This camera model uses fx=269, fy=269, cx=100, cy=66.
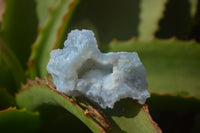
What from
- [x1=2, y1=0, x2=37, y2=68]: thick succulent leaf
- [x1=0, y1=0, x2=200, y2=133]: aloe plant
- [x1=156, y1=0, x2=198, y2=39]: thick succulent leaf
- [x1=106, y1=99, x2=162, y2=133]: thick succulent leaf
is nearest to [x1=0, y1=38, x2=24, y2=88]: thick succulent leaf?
[x1=0, y1=0, x2=200, y2=133]: aloe plant

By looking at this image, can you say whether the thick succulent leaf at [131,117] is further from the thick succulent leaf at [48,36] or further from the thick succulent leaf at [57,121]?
the thick succulent leaf at [48,36]

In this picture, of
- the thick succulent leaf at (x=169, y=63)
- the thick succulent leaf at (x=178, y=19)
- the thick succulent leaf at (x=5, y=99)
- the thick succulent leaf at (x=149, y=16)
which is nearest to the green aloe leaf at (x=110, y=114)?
the thick succulent leaf at (x=5, y=99)

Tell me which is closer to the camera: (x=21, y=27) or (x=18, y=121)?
(x=18, y=121)

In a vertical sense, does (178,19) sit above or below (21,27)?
below

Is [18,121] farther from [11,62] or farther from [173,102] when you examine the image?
[173,102]

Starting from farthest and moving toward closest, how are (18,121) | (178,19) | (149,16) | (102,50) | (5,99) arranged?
(178,19) < (149,16) < (102,50) < (5,99) < (18,121)

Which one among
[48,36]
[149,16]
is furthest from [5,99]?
[149,16]

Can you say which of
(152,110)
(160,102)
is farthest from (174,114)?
(160,102)
